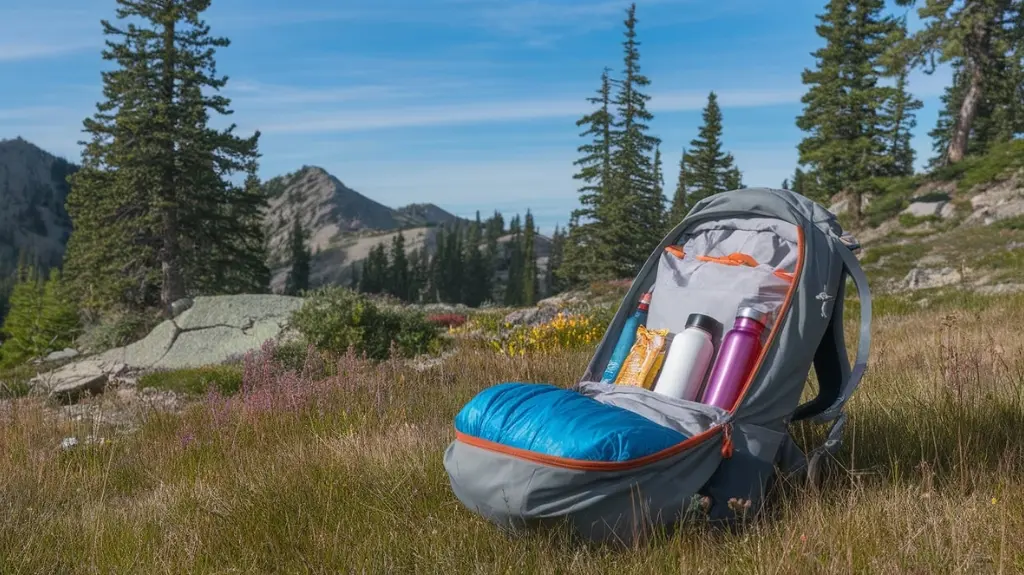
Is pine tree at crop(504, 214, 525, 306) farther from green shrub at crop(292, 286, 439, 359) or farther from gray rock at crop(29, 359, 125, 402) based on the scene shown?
gray rock at crop(29, 359, 125, 402)

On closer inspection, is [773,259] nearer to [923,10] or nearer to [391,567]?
[391,567]

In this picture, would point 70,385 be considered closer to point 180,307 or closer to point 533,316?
point 533,316

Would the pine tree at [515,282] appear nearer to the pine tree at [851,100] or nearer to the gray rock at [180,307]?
the pine tree at [851,100]

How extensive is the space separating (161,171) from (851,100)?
2427cm

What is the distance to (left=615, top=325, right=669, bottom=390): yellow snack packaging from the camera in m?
3.37

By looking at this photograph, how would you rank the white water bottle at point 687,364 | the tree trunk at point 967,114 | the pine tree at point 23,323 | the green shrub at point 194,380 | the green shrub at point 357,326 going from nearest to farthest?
the white water bottle at point 687,364, the green shrub at point 194,380, the green shrub at point 357,326, the tree trunk at point 967,114, the pine tree at point 23,323

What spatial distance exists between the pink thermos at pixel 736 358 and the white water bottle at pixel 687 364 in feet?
0.19

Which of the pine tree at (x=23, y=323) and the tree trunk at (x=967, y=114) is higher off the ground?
the tree trunk at (x=967, y=114)

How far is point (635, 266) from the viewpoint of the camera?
46.1 meters

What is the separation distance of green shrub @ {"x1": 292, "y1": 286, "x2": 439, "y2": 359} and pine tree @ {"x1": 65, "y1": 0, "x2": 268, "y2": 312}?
1409 cm

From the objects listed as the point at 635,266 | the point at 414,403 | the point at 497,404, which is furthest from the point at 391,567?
the point at 635,266

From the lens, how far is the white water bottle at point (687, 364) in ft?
10.4

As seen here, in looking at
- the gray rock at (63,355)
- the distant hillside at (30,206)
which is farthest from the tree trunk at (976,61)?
the distant hillside at (30,206)

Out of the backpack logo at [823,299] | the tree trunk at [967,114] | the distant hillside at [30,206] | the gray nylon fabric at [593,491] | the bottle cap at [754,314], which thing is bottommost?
the gray nylon fabric at [593,491]
